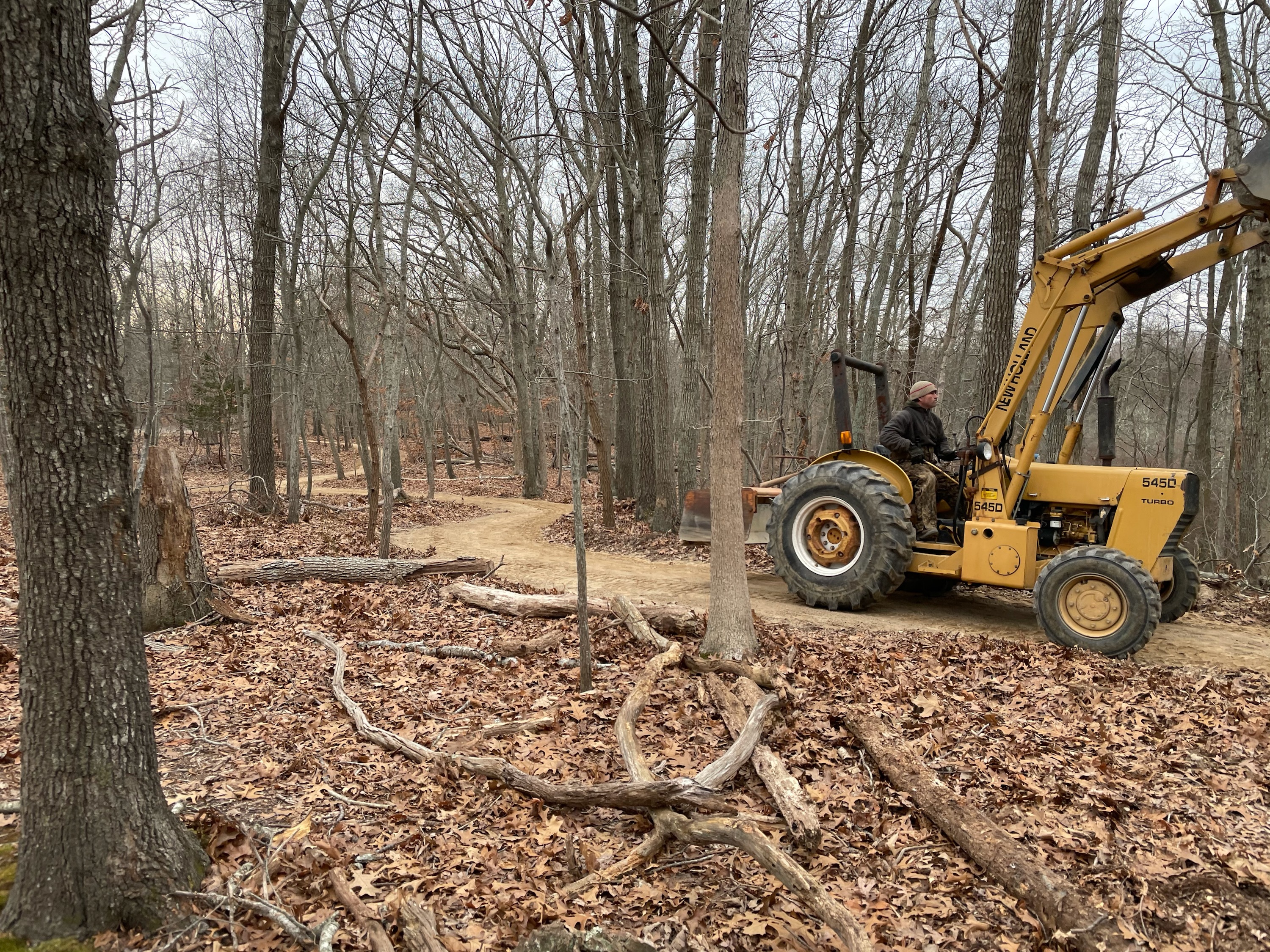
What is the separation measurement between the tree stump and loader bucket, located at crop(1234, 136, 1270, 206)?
29.2ft

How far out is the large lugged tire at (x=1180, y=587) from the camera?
7.07 meters

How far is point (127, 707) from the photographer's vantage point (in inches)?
115

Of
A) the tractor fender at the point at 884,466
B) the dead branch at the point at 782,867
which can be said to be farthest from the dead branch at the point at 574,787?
the tractor fender at the point at 884,466

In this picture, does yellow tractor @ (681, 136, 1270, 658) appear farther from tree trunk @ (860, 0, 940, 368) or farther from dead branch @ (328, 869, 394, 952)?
tree trunk @ (860, 0, 940, 368)

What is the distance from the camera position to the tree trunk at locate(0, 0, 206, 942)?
2596 mm

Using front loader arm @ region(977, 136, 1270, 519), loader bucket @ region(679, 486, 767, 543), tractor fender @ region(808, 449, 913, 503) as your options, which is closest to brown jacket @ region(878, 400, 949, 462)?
tractor fender @ region(808, 449, 913, 503)

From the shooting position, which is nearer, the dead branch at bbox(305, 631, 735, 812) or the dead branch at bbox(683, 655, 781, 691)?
the dead branch at bbox(305, 631, 735, 812)

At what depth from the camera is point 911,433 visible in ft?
26.2

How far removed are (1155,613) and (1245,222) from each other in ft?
24.1

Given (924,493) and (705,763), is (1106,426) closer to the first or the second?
(924,493)

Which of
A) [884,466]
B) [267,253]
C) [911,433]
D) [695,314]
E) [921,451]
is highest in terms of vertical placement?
[267,253]

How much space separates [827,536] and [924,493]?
1118 millimetres

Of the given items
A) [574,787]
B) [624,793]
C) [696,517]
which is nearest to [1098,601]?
[624,793]

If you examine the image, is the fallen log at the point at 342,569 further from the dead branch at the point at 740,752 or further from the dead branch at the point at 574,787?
the dead branch at the point at 740,752
